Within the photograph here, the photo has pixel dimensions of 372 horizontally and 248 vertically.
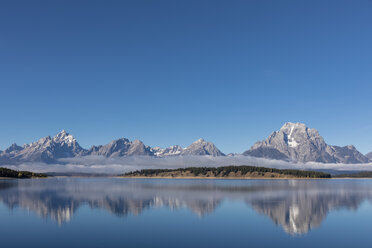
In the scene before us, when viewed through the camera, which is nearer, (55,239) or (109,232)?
(55,239)

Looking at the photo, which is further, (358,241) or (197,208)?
(197,208)

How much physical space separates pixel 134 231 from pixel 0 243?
22871 mm

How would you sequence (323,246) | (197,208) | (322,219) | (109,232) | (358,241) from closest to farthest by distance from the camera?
(323,246) < (358,241) < (109,232) < (322,219) < (197,208)

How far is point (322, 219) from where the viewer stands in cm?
7394

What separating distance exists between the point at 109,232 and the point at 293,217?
45.2 m

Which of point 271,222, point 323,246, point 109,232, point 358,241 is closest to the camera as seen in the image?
point 323,246

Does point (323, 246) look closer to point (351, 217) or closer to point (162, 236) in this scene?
point (162, 236)

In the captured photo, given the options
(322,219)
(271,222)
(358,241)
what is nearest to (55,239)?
(271,222)

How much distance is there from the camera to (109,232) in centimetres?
5894

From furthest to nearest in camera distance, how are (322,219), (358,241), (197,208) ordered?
(197,208)
(322,219)
(358,241)

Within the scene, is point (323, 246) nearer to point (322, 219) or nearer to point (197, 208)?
point (322, 219)

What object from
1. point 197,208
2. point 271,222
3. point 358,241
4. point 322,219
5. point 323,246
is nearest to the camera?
point 323,246

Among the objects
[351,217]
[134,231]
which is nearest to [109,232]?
[134,231]

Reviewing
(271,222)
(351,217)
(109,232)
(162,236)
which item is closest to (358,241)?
(271,222)
